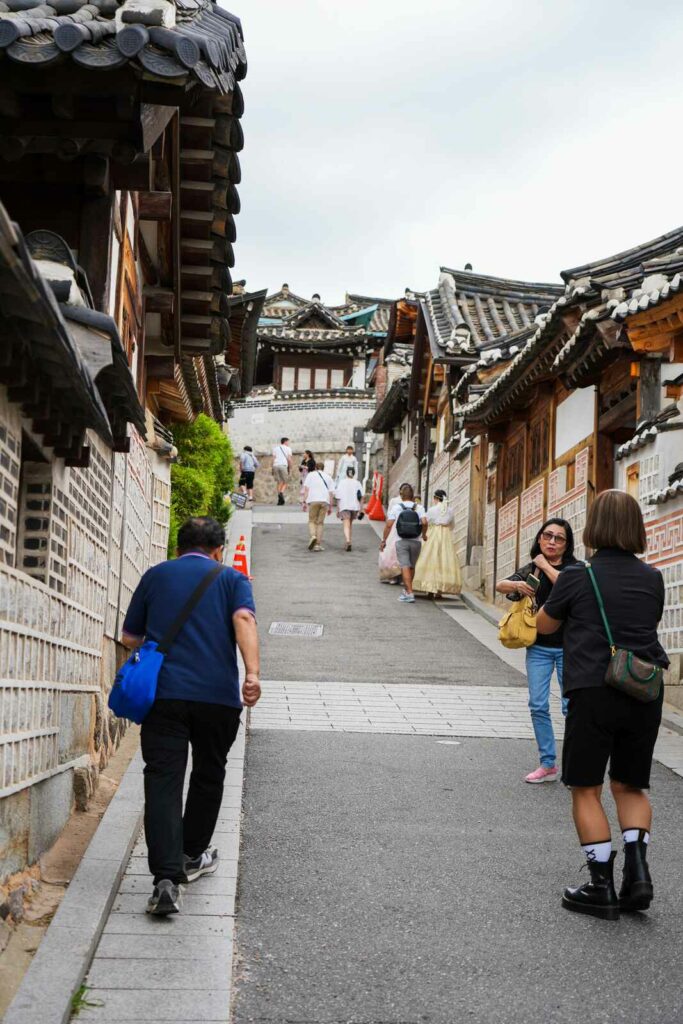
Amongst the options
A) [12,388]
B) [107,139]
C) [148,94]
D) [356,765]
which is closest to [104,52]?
[148,94]

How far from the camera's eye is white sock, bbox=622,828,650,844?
18.3 feet

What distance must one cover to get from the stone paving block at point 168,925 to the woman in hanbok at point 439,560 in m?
15.8

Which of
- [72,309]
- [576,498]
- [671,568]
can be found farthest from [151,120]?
[576,498]

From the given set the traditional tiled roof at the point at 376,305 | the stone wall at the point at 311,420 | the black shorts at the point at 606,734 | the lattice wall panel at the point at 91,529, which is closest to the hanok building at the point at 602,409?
the lattice wall panel at the point at 91,529

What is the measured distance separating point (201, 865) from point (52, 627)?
4.80 ft

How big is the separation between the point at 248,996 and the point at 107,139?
413 centimetres

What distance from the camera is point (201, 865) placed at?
5.84m

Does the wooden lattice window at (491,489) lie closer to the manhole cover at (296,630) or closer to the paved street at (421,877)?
the manhole cover at (296,630)

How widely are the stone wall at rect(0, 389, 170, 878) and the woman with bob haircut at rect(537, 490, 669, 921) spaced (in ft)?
8.37

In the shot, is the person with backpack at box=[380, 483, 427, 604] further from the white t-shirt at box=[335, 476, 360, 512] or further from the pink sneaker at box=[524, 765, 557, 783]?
the pink sneaker at box=[524, 765, 557, 783]

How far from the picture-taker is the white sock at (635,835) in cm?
557

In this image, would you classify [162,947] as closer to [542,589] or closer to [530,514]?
[542,589]

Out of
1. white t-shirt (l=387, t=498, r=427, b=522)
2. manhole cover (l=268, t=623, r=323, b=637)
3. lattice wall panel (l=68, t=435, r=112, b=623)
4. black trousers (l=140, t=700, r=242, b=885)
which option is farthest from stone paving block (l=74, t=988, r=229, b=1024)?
white t-shirt (l=387, t=498, r=427, b=522)

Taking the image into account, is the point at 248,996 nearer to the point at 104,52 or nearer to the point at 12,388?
the point at 12,388
